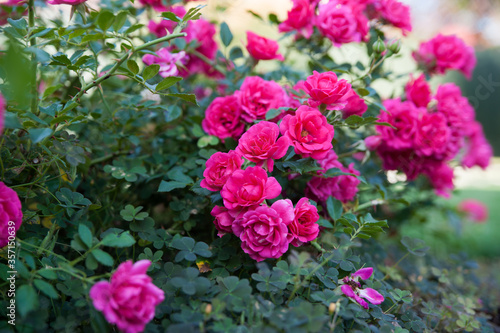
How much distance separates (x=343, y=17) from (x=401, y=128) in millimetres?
410

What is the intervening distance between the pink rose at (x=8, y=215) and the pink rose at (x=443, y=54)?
1.51m

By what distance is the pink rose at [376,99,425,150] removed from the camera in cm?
117

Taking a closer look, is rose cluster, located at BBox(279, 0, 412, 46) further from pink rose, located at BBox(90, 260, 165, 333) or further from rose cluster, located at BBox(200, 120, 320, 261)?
pink rose, located at BBox(90, 260, 165, 333)

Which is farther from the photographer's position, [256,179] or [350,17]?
[350,17]

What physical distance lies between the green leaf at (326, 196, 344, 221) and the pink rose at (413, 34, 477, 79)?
2.85 ft

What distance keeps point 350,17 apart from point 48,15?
1.19 m

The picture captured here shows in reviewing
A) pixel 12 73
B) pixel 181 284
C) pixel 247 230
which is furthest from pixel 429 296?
pixel 12 73

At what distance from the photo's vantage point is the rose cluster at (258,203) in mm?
768

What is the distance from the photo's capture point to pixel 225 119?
3.41 ft

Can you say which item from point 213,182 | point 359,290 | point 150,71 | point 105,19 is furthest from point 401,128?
point 105,19

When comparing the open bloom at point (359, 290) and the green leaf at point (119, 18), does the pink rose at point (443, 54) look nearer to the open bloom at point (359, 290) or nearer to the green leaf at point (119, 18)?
the open bloom at point (359, 290)

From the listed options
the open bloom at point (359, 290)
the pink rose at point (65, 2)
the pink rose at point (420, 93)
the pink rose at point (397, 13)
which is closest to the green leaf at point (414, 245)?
the open bloom at point (359, 290)

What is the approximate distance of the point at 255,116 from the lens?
3.22 feet

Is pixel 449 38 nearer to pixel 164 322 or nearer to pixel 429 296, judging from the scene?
pixel 429 296
